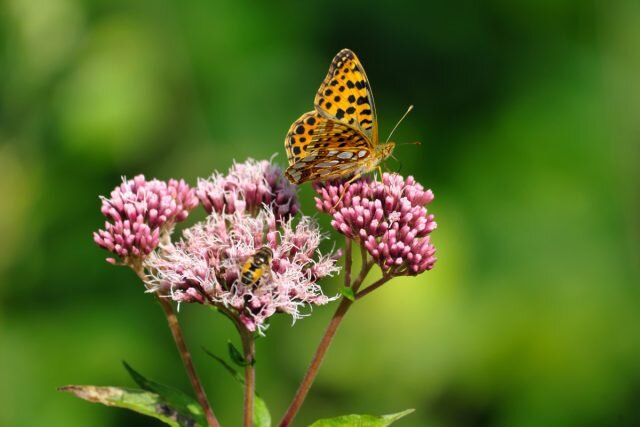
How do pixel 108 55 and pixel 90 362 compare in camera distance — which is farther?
pixel 108 55

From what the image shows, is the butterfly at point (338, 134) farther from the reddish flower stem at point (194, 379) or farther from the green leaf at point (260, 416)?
the green leaf at point (260, 416)

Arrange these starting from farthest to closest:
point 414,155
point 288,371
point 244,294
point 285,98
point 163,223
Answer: point 285,98
point 414,155
point 288,371
point 163,223
point 244,294

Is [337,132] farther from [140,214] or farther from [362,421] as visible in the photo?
[362,421]

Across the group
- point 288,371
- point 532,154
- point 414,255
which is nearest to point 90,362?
point 288,371

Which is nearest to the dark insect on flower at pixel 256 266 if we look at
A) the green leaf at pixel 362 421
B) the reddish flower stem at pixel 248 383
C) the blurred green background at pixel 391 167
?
the reddish flower stem at pixel 248 383

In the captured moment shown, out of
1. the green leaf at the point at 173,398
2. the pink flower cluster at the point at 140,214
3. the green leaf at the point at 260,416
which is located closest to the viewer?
the green leaf at the point at 173,398

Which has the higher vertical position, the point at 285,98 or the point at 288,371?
the point at 285,98

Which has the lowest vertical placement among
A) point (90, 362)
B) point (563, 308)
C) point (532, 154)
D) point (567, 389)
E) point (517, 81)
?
point (567, 389)

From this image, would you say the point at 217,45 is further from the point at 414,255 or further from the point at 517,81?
the point at 414,255
